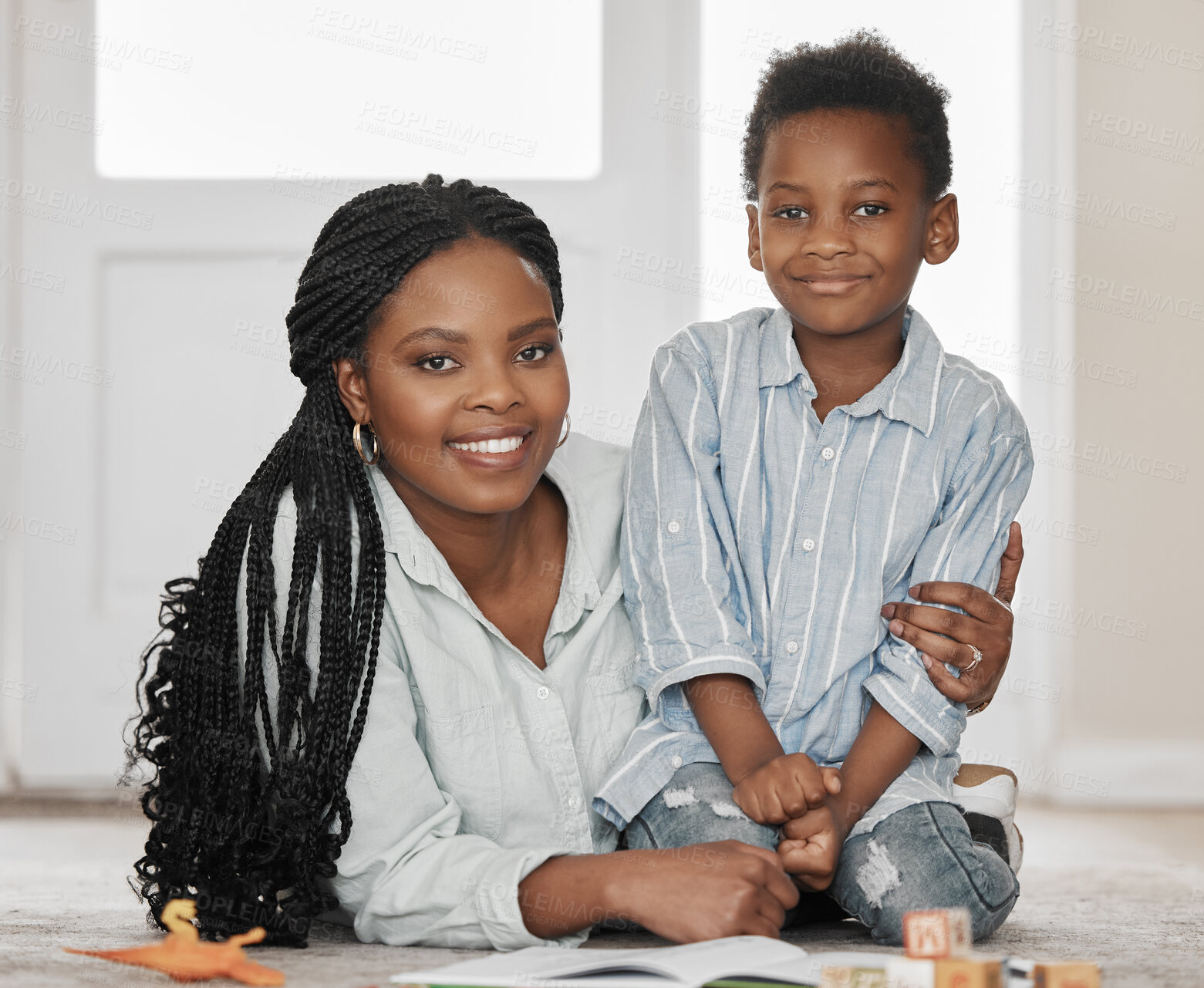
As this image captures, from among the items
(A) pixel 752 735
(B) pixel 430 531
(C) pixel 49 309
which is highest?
(C) pixel 49 309

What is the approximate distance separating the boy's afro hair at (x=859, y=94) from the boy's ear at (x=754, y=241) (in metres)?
0.02

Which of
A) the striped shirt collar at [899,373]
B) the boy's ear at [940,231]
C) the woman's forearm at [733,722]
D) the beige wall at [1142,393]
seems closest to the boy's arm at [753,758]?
the woman's forearm at [733,722]

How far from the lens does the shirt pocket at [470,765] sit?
1.45 m

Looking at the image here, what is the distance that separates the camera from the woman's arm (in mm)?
1257

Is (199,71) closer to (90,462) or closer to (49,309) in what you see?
(49,309)

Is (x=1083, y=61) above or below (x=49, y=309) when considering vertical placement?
above

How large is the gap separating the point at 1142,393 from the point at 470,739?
7.01 feet

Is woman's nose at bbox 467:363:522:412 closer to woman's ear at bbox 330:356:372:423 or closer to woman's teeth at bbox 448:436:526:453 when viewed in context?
woman's teeth at bbox 448:436:526:453

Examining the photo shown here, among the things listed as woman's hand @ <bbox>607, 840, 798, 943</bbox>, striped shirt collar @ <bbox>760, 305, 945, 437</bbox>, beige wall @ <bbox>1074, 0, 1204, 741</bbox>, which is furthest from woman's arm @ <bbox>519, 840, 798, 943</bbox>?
beige wall @ <bbox>1074, 0, 1204, 741</bbox>

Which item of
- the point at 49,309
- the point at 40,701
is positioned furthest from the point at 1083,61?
the point at 40,701

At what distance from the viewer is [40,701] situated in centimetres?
297

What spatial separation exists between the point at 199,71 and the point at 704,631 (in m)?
2.17

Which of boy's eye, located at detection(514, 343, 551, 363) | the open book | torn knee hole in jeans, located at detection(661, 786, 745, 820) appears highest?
boy's eye, located at detection(514, 343, 551, 363)

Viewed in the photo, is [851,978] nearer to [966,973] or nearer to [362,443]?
[966,973]
